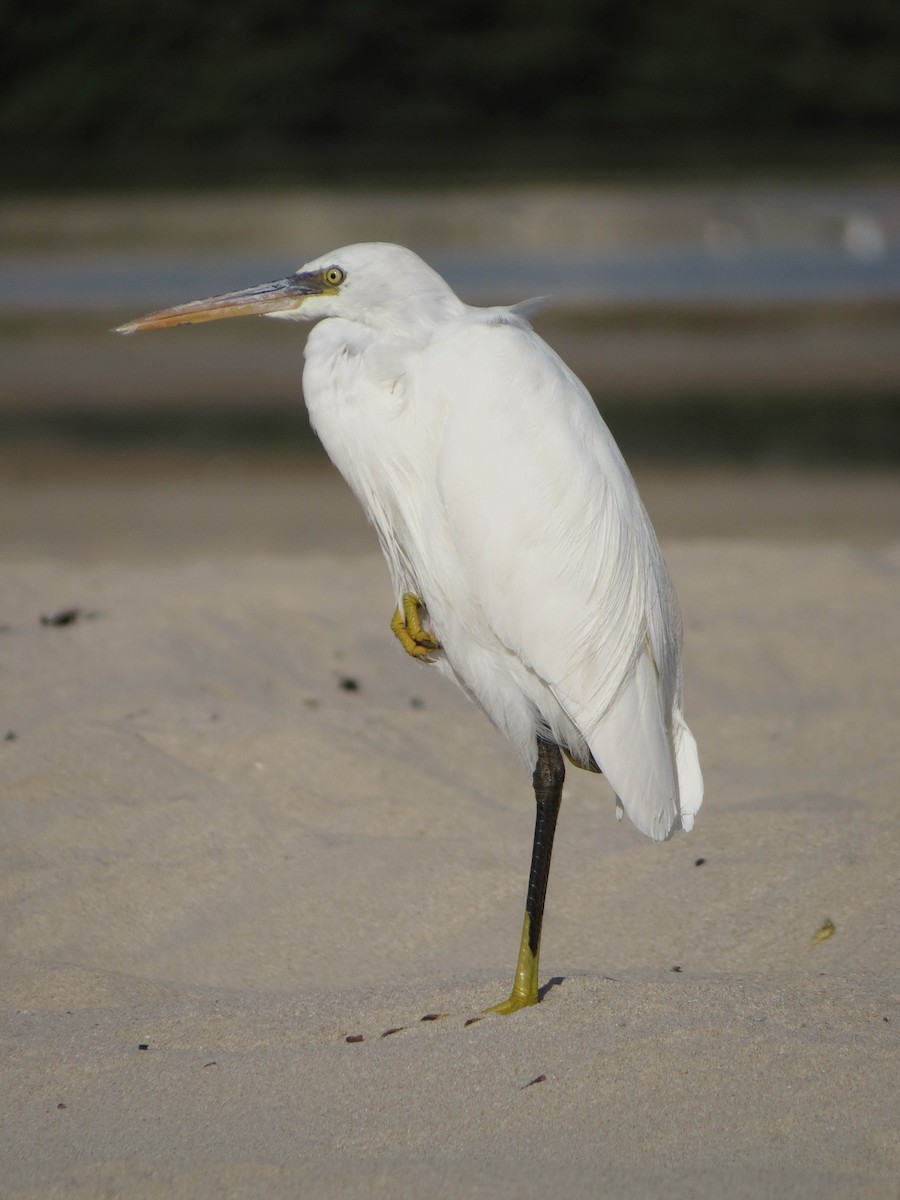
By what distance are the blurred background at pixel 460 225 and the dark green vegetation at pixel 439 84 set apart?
7 cm

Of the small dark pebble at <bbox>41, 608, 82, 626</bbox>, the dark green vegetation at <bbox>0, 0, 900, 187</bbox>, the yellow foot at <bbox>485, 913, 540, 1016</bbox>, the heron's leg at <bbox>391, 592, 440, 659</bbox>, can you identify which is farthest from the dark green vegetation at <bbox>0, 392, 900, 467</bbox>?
the dark green vegetation at <bbox>0, 0, 900, 187</bbox>

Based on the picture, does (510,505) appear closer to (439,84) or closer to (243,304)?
(243,304)

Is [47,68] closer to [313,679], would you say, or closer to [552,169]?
[552,169]

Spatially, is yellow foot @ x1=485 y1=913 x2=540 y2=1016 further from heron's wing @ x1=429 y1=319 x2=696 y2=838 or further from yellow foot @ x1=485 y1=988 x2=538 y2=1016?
heron's wing @ x1=429 y1=319 x2=696 y2=838

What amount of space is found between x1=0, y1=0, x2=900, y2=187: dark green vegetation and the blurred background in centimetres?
7

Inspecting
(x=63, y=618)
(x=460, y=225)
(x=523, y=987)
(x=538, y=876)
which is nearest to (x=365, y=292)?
(x=538, y=876)

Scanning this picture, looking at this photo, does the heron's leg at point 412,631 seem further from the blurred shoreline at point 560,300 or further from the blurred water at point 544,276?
the blurred water at point 544,276

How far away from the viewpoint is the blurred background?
9180 millimetres

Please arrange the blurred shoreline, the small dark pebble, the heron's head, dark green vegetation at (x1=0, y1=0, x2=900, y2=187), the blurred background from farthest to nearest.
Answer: dark green vegetation at (x1=0, y1=0, x2=900, y2=187) < the blurred shoreline < the blurred background < the small dark pebble < the heron's head

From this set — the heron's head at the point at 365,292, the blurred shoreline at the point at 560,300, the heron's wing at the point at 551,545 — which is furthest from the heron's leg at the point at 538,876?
the blurred shoreline at the point at 560,300

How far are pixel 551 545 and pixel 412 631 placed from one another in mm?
461

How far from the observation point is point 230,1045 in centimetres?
285

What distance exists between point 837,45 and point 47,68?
18763mm

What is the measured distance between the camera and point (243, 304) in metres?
3.23
